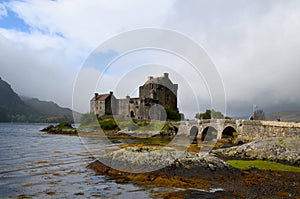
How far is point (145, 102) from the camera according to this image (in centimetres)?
8612

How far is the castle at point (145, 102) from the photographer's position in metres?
86.1

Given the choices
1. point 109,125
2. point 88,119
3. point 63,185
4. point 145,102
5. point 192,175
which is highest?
point 145,102

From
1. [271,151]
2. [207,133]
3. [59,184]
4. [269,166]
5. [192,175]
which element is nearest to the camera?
[59,184]

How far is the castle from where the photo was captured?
86.1 meters

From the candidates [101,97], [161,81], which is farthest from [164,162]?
[101,97]

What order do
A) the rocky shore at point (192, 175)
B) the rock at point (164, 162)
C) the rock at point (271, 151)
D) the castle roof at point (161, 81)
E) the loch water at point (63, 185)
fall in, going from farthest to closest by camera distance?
the castle roof at point (161, 81) < the rock at point (271, 151) < the rock at point (164, 162) < the rocky shore at point (192, 175) < the loch water at point (63, 185)

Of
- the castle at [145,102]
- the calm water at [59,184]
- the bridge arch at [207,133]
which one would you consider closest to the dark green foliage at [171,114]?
the castle at [145,102]

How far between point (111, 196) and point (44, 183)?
4795mm

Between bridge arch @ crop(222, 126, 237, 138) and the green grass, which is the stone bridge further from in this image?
the green grass

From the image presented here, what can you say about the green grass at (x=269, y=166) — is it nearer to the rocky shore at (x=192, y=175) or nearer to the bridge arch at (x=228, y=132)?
the rocky shore at (x=192, y=175)

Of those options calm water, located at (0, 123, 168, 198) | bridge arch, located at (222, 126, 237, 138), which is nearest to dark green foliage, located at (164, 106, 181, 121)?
bridge arch, located at (222, 126, 237, 138)

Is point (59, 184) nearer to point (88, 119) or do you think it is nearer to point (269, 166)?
point (269, 166)

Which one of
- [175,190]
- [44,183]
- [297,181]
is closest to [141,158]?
[175,190]

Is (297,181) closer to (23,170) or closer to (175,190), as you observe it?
(175,190)
